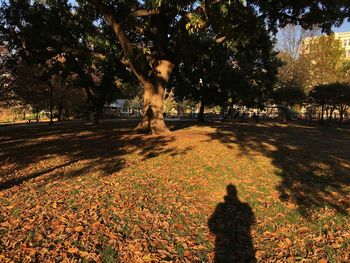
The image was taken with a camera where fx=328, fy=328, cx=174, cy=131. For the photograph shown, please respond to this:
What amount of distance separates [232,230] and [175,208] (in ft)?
4.24

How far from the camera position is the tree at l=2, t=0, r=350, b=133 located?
42.9ft

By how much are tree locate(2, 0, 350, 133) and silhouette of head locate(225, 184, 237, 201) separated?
6171mm

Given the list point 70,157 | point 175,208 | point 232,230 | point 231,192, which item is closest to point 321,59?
point 70,157

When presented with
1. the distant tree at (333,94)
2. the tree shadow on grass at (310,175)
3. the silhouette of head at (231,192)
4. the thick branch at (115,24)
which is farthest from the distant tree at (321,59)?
the silhouette of head at (231,192)

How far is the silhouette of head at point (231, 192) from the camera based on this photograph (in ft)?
23.1

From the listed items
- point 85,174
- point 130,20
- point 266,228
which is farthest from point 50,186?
point 130,20

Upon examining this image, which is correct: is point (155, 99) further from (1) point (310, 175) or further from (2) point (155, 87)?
(1) point (310, 175)

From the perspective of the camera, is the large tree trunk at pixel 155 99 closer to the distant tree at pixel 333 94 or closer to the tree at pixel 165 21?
the tree at pixel 165 21

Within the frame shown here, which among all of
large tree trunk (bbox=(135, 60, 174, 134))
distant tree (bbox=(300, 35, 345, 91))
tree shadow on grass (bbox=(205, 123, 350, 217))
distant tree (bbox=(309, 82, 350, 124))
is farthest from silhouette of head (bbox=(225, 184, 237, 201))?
distant tree (bbox=(300, 35, 345, 91))

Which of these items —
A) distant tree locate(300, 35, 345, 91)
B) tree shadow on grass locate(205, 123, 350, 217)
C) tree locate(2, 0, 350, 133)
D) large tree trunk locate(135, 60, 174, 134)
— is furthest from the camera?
distant tree locate(300, 35, 345, 91)

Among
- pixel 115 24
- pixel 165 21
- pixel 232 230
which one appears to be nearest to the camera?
pixel 232 230

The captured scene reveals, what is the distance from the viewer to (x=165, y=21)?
16844 mm

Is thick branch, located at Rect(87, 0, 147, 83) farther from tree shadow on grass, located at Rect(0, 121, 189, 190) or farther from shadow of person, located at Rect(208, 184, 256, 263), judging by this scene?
shadow of person, located at Rect(208, 184, 256, 263)

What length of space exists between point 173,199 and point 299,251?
2781 millimetres
